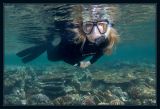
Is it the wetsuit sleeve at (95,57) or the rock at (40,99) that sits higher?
the wetsuit sleeve at (95,57)

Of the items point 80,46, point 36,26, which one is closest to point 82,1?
point 80,46

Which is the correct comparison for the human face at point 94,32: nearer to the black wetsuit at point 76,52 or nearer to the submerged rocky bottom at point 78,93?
the black wetsuit at point 76,52

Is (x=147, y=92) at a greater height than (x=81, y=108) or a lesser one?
lesser

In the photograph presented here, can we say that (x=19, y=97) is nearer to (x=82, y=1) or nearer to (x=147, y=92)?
(x=147, y=92)

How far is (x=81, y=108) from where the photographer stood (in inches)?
237

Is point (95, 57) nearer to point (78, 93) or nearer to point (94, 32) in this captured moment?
point (94, 32)

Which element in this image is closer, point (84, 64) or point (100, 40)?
point (100, 40)

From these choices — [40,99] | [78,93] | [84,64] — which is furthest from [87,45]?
[78,93]

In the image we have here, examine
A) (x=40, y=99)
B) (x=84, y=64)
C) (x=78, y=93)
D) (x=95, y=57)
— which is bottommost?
(x=78, y=93)

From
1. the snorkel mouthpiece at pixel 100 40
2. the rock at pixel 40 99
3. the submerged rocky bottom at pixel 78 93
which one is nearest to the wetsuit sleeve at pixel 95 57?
the snorkel mouthpiece at pixel 100 40

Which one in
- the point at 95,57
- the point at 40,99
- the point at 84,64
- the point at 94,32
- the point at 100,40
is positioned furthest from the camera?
the point at 40,99

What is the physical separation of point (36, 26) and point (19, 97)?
7.02 m

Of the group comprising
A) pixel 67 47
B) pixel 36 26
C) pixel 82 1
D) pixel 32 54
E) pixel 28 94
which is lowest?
pixel 28 94

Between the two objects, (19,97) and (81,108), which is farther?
(19,97)
